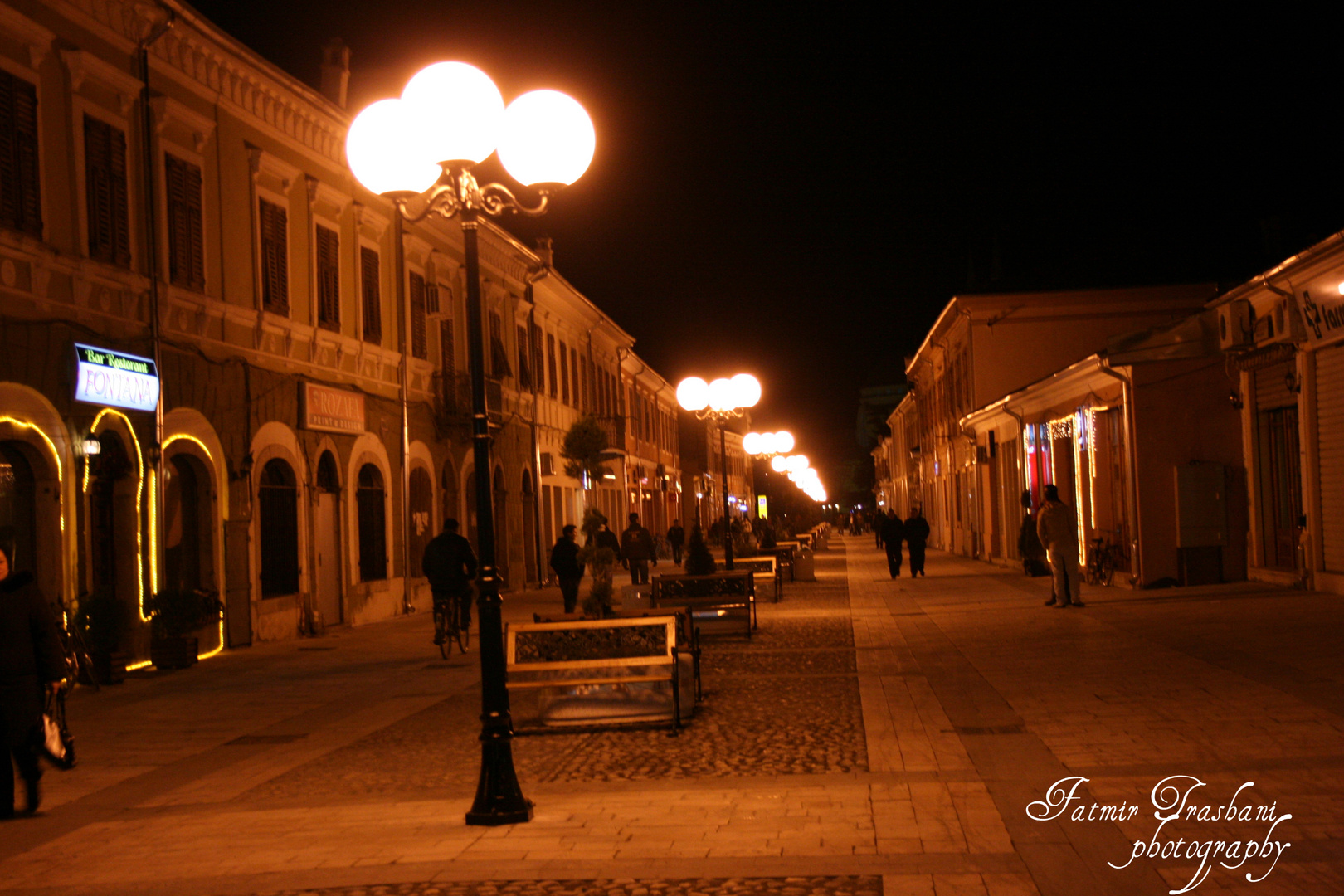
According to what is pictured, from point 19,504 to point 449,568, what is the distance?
468 cm

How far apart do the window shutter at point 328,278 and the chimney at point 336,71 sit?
101 inches

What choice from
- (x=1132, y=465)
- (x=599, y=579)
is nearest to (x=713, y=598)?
(x=599, y=579)

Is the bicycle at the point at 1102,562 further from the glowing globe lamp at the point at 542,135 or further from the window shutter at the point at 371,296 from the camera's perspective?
the glowing globe lamp at the point at 542,135

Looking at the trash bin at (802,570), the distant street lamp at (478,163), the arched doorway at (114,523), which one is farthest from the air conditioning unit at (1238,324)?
the arched doorway at (114,523)

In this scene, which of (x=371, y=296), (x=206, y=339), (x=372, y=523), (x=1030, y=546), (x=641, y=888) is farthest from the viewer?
(x=1030, y=546)

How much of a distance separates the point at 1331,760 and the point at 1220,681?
3.31 metres

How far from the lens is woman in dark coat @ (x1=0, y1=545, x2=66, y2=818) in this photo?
23.7 ft

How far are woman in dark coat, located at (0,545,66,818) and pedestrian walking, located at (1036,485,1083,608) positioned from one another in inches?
530

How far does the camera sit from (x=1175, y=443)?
20.9 metres

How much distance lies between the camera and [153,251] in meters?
15.9

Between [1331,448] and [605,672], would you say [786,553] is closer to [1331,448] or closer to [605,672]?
[1331,448]

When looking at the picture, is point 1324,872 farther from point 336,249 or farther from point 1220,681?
point 336,249

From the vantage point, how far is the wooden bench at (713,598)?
1695 centimetres

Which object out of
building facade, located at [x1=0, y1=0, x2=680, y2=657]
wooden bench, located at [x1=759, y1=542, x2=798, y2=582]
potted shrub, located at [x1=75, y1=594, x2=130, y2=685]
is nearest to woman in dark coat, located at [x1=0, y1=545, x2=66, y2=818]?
building facade, located at [x1=0, y1=0, x2=680, y2=657]
